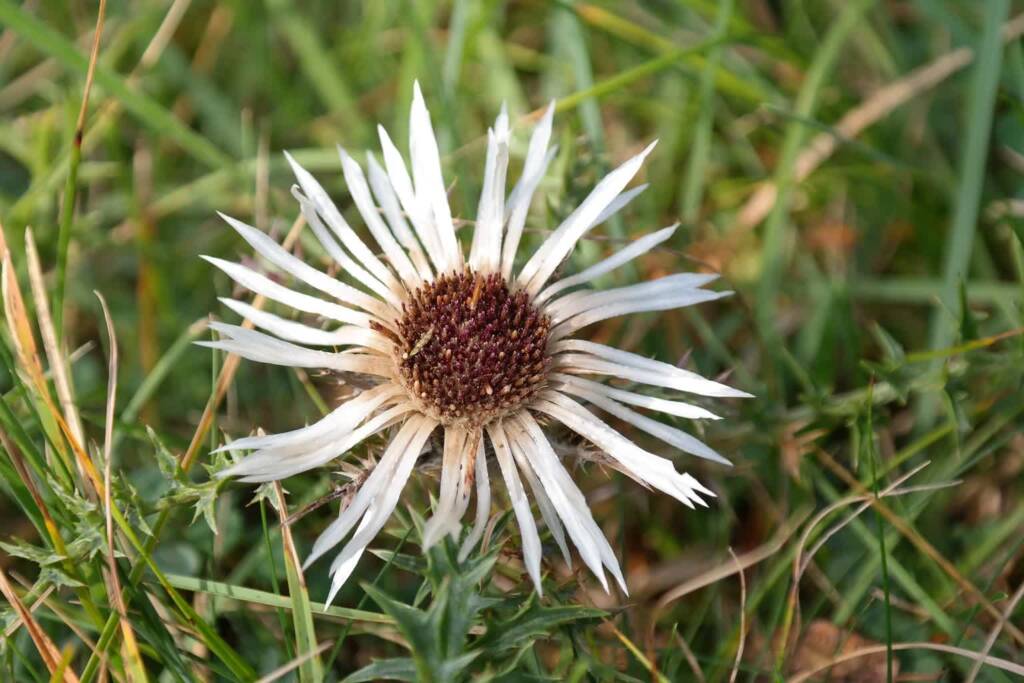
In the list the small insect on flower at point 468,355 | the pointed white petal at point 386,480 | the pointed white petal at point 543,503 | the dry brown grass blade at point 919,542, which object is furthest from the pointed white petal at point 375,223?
the dry brown grass blade at point 919,542

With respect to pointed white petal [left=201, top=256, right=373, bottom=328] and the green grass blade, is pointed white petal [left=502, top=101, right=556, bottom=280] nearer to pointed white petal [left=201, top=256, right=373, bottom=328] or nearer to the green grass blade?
pointed white petal [left=201, top=256, right=373, bottom=328]

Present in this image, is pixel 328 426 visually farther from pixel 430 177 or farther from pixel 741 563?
pixel 741 563

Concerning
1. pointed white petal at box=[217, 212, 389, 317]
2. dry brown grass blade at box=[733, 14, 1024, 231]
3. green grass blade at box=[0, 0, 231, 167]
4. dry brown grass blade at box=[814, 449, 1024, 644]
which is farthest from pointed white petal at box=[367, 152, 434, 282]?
dry brown grass blade at box=[733, 14, 1024, 231]

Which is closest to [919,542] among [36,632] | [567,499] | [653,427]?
[653,427]

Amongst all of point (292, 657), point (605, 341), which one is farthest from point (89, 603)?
point (605, 341)

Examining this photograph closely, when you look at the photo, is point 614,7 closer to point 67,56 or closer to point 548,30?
point 548,30

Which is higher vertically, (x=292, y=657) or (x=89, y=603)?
(x=89, y=603)

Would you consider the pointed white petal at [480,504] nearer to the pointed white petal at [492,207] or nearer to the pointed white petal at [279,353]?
the pointed white petal at [279,353]
